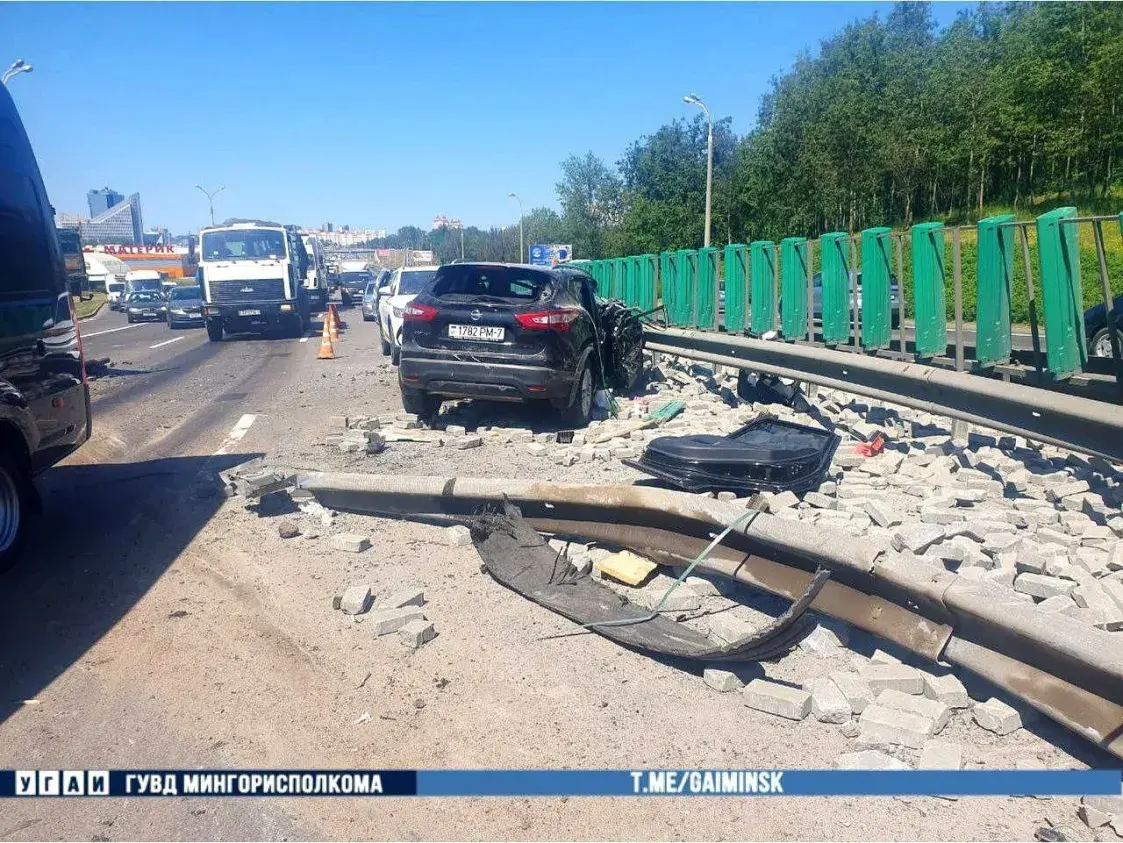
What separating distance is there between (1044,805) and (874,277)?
7841mm

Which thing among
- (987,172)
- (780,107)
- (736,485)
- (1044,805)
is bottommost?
(1044,805)

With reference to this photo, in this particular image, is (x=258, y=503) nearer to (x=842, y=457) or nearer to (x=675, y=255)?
(x=842, y=457)

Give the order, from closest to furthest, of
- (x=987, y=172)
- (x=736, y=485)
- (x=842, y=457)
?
(x=736, y=485), (x=842, y=457), (x=987, y=172)

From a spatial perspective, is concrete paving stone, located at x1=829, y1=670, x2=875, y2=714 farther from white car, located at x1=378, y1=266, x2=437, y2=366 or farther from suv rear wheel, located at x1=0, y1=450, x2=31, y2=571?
white car, located at x1=378, y1=266, x2=437, y2=366

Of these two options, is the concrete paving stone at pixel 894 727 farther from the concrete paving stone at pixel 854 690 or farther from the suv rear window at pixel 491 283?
the suv rear window at pixel 491 283

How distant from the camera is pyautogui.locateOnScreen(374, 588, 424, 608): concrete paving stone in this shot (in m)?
4.72

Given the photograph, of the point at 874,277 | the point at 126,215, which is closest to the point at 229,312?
the point at 874,277

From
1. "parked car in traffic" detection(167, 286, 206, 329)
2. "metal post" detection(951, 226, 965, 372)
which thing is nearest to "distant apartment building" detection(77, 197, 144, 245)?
"parked car in traffic" detection(167, 286, 206, 329)

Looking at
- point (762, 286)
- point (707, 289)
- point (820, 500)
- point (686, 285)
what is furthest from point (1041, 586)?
point (686, 285)

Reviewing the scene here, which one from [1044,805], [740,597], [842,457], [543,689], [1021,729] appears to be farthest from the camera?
[842,457]

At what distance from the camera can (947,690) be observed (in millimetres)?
3609

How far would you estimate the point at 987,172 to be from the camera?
46.8 m

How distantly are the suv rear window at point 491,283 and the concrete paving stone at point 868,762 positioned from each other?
20.0 ft

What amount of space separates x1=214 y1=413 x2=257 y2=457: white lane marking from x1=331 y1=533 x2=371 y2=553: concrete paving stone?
3.35 m
